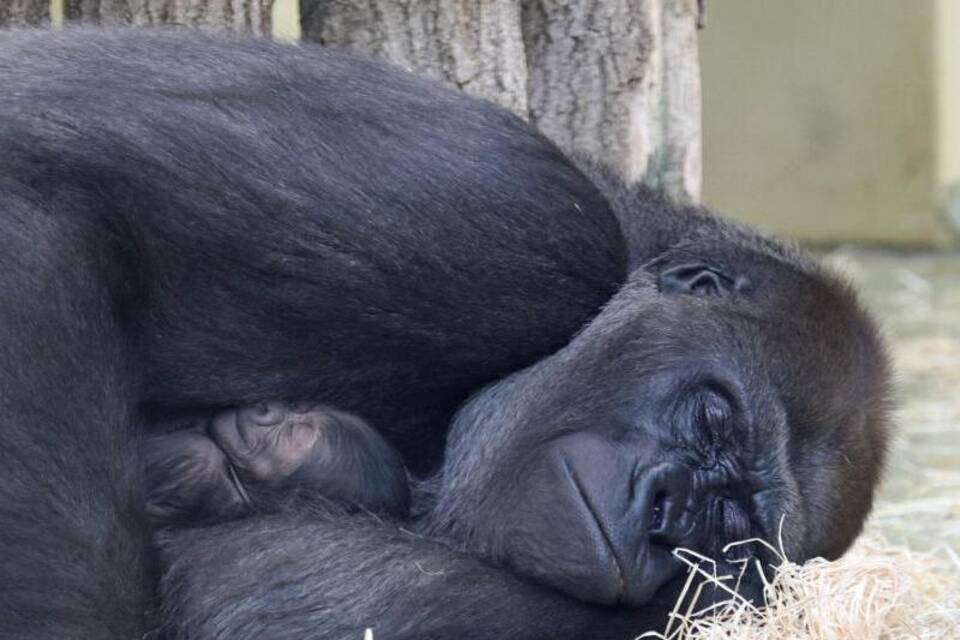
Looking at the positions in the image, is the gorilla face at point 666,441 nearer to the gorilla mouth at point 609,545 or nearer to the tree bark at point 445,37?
the gorilla mouth at point 609,545

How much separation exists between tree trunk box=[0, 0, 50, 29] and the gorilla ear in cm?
158

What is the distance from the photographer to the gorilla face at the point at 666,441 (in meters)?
2.89

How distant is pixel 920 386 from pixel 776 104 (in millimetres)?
3189

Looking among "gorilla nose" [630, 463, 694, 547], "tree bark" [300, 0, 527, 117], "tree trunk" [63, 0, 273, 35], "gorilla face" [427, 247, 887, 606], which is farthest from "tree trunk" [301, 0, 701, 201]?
"gorilla nose" [630, 463, 694, 547]

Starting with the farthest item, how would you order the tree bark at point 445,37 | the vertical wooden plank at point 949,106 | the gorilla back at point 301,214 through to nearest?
the vertical wooden plank at point 949,106 < the tree bark at point 445,37 < the gorilla back at point 301,214

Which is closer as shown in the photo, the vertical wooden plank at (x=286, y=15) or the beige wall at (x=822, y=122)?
the vertical wooden plank at (x=286, y=15)

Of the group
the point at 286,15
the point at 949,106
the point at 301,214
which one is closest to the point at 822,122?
the point at 949,106

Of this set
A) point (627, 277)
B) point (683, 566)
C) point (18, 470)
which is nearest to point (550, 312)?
point (627, 277)

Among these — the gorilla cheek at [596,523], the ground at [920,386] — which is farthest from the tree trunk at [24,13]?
the ground at [920,386]

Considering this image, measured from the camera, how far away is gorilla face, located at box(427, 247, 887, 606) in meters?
2.89

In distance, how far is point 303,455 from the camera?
10.1ft

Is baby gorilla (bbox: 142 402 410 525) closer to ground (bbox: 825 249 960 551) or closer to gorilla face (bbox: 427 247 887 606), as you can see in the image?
gorilla face (bbox: 427 247 887 606)

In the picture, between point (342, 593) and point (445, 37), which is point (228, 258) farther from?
point (445, 37)

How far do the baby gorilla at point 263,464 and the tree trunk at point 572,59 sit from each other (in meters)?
1.20
